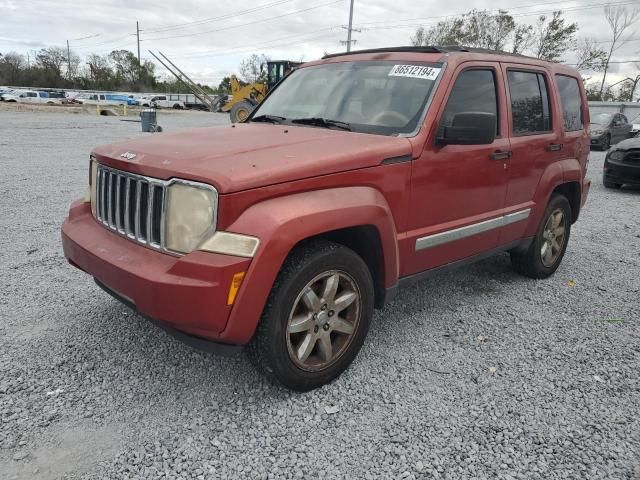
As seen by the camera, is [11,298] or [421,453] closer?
[421,453]

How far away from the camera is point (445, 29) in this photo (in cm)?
5100

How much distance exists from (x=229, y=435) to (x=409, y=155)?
6.12 feet

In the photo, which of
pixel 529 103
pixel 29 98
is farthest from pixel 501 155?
pixel 29 98

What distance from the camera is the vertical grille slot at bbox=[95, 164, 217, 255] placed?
2.43 m

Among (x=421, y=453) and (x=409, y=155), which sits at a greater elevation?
(x=409, y=155)

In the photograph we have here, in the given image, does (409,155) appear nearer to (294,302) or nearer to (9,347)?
(294,302)

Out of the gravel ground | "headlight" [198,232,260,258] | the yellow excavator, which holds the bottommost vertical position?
the gravel ground

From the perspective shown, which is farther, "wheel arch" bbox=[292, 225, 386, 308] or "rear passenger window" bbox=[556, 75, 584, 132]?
"rear passenger window" bbox=[556, 75, 584, 132]

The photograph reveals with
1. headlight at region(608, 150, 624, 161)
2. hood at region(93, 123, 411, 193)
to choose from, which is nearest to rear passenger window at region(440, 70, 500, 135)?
hood at region(93, 123, 411, 193)

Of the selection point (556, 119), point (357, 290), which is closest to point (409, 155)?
point (357, 290)

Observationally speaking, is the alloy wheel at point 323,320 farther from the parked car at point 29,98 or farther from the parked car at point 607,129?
the parked car at point 29,98

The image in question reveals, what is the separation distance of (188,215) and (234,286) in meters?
0.43

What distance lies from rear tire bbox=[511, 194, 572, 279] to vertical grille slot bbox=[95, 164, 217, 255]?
3305 millimetres

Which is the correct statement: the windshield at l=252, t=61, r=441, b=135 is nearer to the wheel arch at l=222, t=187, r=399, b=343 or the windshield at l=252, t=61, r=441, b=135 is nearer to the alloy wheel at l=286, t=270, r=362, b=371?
the wheel arch at l=222, t=187, r=399, b=343
